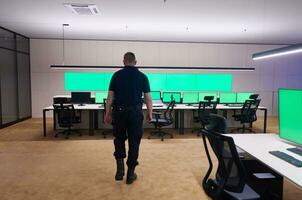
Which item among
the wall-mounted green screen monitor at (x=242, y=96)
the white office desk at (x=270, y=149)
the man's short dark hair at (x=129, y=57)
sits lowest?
the white office desk at (x=270, y=149)

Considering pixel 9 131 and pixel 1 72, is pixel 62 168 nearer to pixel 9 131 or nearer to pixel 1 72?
pixel 9 131

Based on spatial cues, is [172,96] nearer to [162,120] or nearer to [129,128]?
[162,120]

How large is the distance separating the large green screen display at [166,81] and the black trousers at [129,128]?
18.8 ft

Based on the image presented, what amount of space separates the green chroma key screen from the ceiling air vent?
3.51 meters

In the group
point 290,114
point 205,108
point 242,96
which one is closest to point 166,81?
point 242,96

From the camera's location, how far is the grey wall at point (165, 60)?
8344 millimetres

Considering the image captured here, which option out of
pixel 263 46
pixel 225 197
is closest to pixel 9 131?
pixel 225 197

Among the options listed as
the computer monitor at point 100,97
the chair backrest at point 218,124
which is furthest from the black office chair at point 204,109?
the chair backrest at point 218,124

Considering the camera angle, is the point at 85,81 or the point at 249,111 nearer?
the point at 249,111

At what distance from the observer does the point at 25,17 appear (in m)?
5.34

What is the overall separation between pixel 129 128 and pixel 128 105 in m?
0.29

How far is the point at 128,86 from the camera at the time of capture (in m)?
3.02

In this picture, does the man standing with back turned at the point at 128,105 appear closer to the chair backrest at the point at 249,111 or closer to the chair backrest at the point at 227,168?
the chair backrest at the point at 227,168

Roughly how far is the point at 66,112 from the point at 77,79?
3.01 meters
